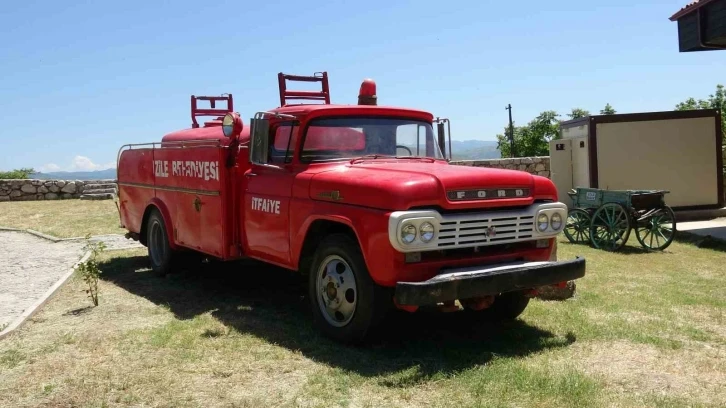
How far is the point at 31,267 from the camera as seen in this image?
9.58m

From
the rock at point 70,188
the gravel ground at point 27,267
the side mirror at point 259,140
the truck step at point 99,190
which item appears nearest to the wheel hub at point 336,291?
the side mirror at point 259,140

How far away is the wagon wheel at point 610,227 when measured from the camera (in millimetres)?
10812

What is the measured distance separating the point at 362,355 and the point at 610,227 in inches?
284

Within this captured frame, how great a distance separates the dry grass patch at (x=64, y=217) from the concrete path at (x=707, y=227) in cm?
1124

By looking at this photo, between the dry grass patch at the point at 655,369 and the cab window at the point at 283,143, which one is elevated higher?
the cab window at the point at 283,143

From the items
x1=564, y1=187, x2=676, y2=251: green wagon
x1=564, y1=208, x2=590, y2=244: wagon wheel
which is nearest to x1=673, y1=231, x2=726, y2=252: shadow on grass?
x1=564, y1=187, x2=676, y2=251: green wagon

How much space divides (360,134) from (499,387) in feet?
9.00

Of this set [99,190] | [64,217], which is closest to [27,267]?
[64,217]

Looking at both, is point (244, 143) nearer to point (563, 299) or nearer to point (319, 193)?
point (319, 193)

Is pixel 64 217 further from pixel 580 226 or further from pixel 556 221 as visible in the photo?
pixel 556 221

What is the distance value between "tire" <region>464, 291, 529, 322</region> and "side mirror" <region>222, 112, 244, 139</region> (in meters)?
2.95

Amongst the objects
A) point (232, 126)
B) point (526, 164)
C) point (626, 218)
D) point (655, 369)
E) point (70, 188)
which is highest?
point (232, 126)

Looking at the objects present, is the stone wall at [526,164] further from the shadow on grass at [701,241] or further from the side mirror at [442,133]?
the side mirror at [442,133]

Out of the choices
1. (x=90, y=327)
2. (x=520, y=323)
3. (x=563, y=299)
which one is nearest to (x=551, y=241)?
(x=520, y=323)
